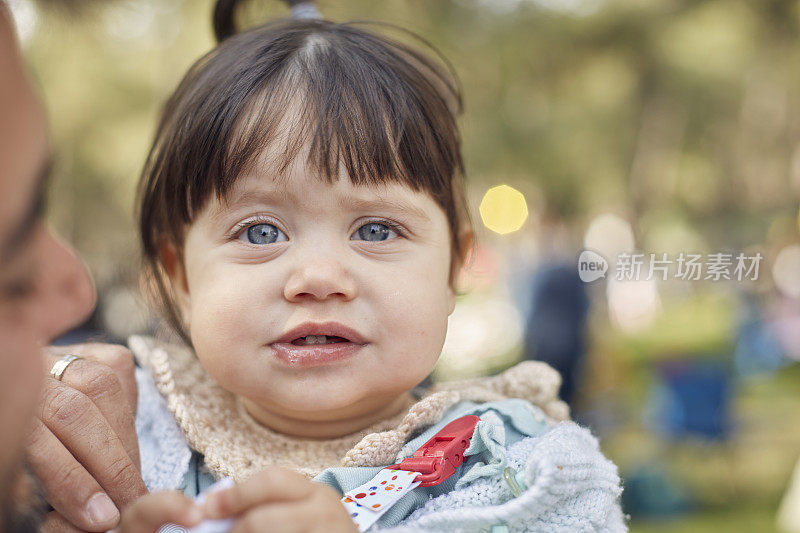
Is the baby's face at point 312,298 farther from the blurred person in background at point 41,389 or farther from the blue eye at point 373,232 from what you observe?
the blurred person in background at point 41,389

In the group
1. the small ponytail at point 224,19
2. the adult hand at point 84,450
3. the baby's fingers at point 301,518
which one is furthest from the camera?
the small ponytail at point 224,19

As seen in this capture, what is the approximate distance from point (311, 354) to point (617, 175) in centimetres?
1461

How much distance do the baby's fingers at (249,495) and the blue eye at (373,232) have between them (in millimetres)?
667

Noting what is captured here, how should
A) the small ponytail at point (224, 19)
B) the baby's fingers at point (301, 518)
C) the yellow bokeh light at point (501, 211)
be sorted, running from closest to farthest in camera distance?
the baby's fingers at point (301, 518) < the small ponytail at point (224, 19) < the yellow bokeh light at point (501, 211)

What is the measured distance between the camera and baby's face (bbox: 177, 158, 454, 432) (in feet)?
4.26

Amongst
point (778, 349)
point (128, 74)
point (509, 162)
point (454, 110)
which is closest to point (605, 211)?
point (509, 162)

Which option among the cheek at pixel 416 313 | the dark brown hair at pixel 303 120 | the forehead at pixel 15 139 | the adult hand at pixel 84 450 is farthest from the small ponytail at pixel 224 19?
the forehead at pixel 15 139

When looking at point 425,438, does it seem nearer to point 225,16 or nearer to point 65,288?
point 65,288

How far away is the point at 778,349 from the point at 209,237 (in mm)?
7091

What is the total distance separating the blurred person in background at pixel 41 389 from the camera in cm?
62

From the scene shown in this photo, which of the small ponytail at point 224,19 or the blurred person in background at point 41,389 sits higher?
the small ponytail at point 224,19

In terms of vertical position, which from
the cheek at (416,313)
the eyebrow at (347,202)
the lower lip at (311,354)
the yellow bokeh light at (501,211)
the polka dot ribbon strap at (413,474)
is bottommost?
the polka dot ribbon strap at (413,474)

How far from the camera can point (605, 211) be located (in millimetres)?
15773

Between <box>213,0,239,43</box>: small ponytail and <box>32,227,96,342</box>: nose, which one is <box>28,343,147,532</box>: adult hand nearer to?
<box>32,227,96,342</box>: nose
